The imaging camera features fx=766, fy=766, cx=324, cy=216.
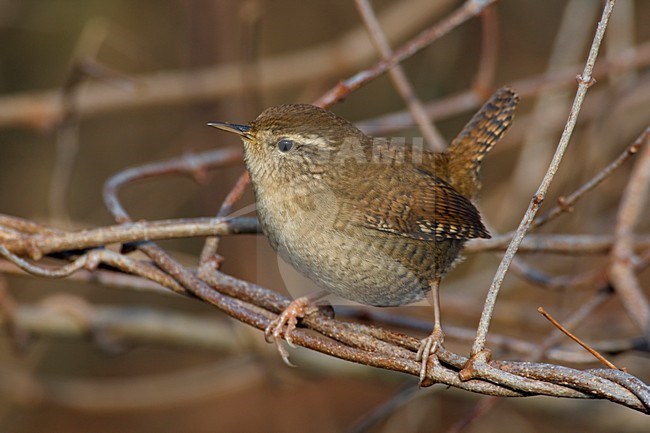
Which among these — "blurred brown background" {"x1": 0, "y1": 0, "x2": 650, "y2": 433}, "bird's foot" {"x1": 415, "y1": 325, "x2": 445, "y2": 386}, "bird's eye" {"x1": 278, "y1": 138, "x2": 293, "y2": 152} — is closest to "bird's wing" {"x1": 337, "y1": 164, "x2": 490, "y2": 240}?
"bird's eye" {"x1": 278, "y1": 138, "x2": 293, "y2": 152}

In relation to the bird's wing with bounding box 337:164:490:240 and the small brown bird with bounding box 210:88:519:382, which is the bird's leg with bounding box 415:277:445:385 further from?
the bird's wing with bounding box 337:164:490:240

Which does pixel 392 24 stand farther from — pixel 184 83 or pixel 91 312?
pixel 91 312

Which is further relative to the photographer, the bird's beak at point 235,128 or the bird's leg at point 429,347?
the bird's beak at point 235,128

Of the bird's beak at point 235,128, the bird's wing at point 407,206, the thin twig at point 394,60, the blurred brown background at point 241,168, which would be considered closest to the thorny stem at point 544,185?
the bird's wing at point 407,206

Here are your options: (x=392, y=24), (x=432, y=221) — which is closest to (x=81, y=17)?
(x=392, y=24)

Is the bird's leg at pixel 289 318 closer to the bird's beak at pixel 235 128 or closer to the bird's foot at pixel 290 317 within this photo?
the bird's foot at pixel 290 317
